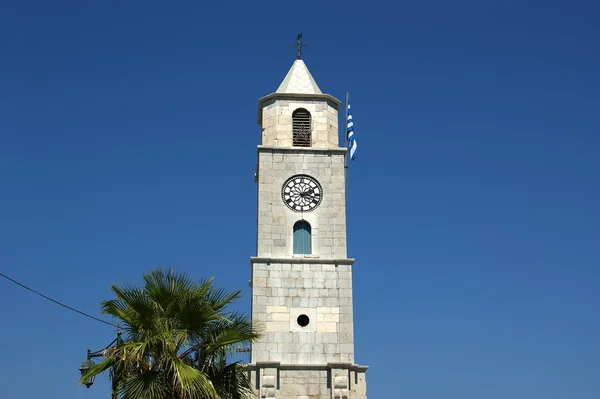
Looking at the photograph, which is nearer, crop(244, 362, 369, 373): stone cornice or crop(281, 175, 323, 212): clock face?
crop(244, 362, 369, 373): stone cornice

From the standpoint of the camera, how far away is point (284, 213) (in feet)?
127

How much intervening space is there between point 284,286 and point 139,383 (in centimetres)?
1823

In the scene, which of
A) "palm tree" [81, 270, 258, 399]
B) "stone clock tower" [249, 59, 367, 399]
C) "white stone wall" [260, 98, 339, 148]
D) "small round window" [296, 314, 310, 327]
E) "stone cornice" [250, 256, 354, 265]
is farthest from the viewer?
"white stone wall" [260, 98, 339, 148]

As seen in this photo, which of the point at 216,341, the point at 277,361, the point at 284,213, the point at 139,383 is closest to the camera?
the point at 139,383

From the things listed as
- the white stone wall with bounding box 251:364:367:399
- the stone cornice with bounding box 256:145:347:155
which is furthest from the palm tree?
the stone cornice with bounding box 256:145:347:155

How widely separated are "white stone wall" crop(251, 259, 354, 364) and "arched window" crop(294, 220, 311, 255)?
0.76 meters

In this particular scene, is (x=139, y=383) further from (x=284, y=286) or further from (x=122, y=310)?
(x=284, y=286)

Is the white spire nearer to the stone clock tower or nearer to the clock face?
the stone clock tower

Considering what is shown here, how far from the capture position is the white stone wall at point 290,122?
1580 inches

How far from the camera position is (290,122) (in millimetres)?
40406

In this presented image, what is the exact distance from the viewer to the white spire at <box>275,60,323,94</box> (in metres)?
41.2

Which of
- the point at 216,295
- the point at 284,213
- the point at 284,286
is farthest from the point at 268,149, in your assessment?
the point at 216,295

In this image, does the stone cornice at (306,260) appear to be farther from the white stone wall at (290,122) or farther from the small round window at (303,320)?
the white stone wall at (290,122)

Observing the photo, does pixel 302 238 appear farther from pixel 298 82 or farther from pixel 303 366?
pixel 298 82
